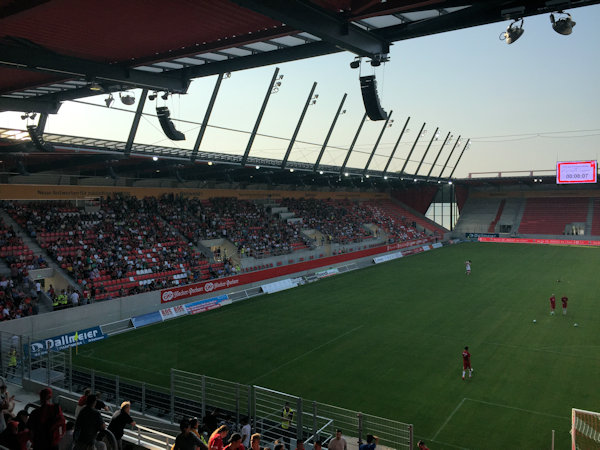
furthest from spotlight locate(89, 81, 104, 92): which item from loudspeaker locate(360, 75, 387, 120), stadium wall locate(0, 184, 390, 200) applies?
stadium wall locate(0, 184, 390, 200)

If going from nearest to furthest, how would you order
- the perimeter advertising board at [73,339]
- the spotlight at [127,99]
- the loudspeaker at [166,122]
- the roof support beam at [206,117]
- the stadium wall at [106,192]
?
the spotlight at [127,99] < the loudspeaker at [166,122] < the perimeter advertising board at [73,339] < the roof support beam at [206,117] < the stadium wall at [106,192]

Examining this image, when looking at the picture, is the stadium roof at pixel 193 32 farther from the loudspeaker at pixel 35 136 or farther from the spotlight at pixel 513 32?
the loudspeaker at pixel 35 136

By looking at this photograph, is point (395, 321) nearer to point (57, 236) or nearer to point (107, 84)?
point (107, 84)

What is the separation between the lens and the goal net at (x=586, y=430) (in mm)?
10062

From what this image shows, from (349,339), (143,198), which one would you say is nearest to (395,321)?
(349,339)

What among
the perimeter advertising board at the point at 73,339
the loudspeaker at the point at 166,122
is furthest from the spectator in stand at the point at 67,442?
the perimeter advertising board at the point at 73,339

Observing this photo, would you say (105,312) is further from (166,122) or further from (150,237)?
(166,122)

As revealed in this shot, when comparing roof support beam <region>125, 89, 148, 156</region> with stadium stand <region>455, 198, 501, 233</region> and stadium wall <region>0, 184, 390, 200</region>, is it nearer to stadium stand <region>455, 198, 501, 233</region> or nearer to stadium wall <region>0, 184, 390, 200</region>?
stadium wall <region>0, 184, 390, 200</region>

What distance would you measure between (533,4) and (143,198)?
33.5 metres

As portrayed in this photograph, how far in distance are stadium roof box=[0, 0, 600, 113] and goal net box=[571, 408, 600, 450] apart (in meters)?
8.83

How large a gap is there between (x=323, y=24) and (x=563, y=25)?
11.5 feet

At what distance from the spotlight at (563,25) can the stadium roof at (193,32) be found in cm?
26

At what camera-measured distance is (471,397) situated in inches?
553

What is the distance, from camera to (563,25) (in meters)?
6.61
